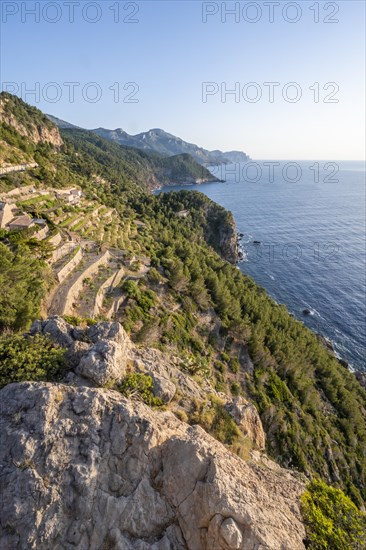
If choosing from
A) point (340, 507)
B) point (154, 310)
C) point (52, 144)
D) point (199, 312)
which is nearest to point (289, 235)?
point (199, 312)

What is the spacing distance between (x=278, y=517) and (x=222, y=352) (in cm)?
2925

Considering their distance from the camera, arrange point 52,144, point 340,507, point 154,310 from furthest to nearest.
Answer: point 52,144
point 154,310
point 340,507

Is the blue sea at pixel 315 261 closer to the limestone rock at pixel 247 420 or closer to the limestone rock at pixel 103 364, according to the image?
the limestone rock at pixel 247 420

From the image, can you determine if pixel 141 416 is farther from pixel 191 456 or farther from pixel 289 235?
pixel 289 235

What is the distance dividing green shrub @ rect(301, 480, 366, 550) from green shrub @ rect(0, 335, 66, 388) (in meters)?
12.8

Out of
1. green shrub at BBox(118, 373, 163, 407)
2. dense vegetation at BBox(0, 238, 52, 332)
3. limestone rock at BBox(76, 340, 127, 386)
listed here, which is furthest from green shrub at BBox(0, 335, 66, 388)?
dense vegetation at BBox(0, 238, 52, 332)

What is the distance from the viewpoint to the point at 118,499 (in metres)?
9.27

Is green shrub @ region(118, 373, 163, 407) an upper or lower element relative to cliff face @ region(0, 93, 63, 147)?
lower

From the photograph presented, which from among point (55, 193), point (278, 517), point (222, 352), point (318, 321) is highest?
point (55, 193)

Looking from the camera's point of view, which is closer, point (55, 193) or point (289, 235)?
point (55, 193)

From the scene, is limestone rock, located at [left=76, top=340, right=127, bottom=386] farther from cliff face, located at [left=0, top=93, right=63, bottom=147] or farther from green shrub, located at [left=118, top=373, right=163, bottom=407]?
cliff face, located at [left=0, top=93, right=63, bottom=147]

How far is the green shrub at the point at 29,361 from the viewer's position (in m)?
12.7

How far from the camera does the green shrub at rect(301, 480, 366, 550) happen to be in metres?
10.8

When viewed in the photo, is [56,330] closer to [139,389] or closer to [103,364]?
[103,364]
